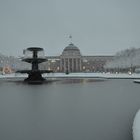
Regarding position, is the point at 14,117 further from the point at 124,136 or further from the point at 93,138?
the point at 124,136

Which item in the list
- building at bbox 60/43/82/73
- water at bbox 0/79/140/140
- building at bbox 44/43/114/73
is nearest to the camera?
water at bbox 0/79/140/140

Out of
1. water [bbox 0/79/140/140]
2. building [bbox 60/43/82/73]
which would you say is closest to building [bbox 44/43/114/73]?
building [bbox 60/43/82/73]

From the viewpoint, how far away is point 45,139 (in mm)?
6047

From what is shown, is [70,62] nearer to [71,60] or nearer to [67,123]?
[71,60]

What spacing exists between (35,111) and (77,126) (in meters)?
2.87

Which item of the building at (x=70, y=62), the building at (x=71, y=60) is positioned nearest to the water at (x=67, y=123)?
the building at (x=70, y=62)

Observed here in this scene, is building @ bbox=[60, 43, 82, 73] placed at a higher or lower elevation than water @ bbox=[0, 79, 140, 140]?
higher

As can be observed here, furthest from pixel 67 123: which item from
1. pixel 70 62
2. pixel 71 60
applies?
pixel 70 62

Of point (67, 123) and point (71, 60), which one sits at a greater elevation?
point (71, 60)

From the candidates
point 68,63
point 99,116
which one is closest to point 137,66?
point 68,63

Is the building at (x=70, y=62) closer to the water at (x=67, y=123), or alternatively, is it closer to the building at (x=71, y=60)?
the building at (x=71, y=60)

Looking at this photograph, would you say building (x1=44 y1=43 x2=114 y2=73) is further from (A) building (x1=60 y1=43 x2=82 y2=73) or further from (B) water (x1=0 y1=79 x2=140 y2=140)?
(B) water (x1=0 y1=79 x2=140 y2=140)

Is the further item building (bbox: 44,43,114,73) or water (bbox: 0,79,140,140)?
building (bbox: 44,43,114,73)

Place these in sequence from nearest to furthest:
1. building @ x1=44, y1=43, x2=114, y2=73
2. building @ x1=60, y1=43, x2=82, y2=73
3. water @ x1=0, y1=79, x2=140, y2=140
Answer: water @ x1=0, y1=79, x2=140, y2=140
building @ x1=44, y1=43, x2=114, y2=73
building @ x1=60, y1=43, x2=82, y2=73
